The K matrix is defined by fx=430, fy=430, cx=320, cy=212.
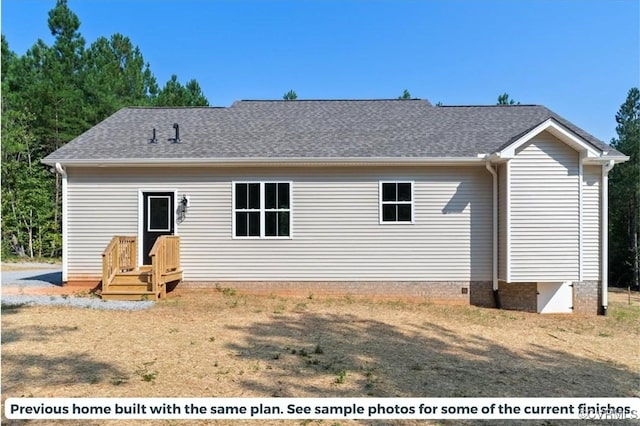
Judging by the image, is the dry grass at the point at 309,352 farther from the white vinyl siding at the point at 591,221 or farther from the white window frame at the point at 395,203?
the white window frame at the point at 395,203

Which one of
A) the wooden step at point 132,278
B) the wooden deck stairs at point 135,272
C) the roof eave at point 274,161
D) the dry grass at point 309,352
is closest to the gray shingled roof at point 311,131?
the roof eave at point 274,161

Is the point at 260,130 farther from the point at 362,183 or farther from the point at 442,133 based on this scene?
the point at 442,133

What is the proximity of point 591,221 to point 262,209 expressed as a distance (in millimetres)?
7861

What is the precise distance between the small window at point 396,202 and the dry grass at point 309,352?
223 centimetres

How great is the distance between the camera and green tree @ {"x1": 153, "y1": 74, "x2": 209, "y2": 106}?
28.8 m

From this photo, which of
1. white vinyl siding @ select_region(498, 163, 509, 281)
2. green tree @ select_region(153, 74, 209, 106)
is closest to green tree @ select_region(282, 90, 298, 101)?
green tree @ select_region(153, 74, 209, 106)

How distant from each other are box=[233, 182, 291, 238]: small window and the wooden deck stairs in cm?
168

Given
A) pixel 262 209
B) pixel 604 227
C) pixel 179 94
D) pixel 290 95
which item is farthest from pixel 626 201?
pixel 179 94

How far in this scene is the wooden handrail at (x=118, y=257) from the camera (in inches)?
381

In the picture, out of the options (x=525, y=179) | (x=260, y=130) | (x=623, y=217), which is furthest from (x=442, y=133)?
(x=623, y=217)

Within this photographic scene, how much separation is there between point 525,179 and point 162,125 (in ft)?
32.5

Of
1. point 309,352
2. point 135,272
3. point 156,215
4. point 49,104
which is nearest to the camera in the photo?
point 309,352

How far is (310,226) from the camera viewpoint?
10.7 metres

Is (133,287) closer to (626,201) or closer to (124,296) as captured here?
(124,296)
